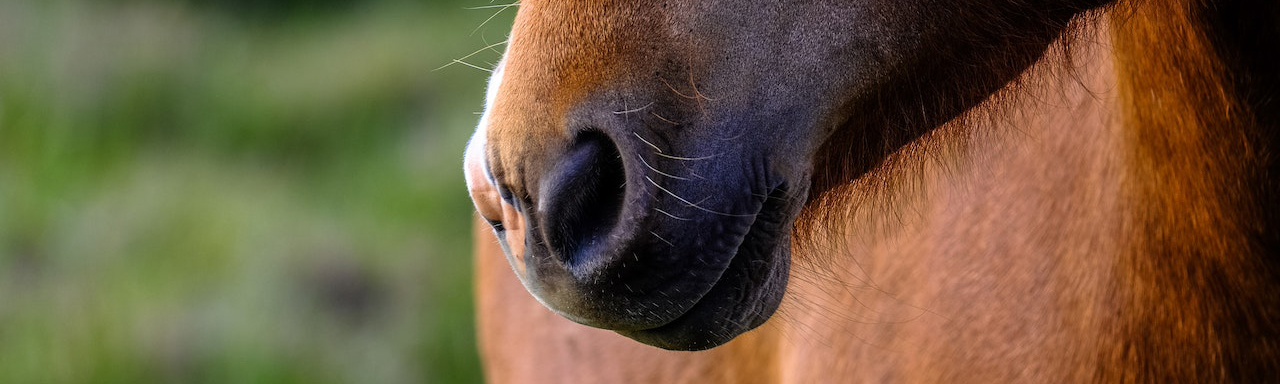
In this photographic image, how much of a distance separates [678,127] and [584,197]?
9cm

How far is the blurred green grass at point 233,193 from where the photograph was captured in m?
4.46

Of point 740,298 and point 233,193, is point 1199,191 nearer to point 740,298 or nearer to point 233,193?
point 740,298

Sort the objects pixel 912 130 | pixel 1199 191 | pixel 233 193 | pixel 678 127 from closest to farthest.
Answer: pixel 678 127 < pixel 912 130 < pixel 1199 191 < pixel 233 193

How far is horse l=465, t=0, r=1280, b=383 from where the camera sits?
894 mm

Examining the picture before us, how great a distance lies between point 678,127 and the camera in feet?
2.94

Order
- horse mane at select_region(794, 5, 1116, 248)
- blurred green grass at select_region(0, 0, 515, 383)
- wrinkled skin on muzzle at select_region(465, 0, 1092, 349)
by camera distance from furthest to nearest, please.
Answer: blurred green grass at select_region(0, 0, 515, 383) < horse mane at select_region(794, 5, 1116, 248) < wrinkled skin on muzzle at select_region(465, 0, 1092, 349)

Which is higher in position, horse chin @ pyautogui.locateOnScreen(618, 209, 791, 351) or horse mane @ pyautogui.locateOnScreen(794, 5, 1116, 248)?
horse mane @ pyautogui.locateOnScreen(794, 5, 1116, 248)

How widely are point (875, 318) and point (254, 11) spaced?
505 centimetres

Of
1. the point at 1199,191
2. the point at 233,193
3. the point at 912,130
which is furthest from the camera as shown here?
the point at 233,193

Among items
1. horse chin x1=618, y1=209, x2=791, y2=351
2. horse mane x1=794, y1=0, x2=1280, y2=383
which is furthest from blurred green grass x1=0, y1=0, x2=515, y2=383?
horse chin x1=618, y1=209, x2=791, y2=351

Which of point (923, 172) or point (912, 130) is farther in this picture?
point (923, 172)

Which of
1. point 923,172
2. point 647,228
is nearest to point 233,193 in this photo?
point 923,172

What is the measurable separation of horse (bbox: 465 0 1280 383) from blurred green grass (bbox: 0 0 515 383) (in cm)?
314

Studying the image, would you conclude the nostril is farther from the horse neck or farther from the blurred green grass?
the blurred green grass
